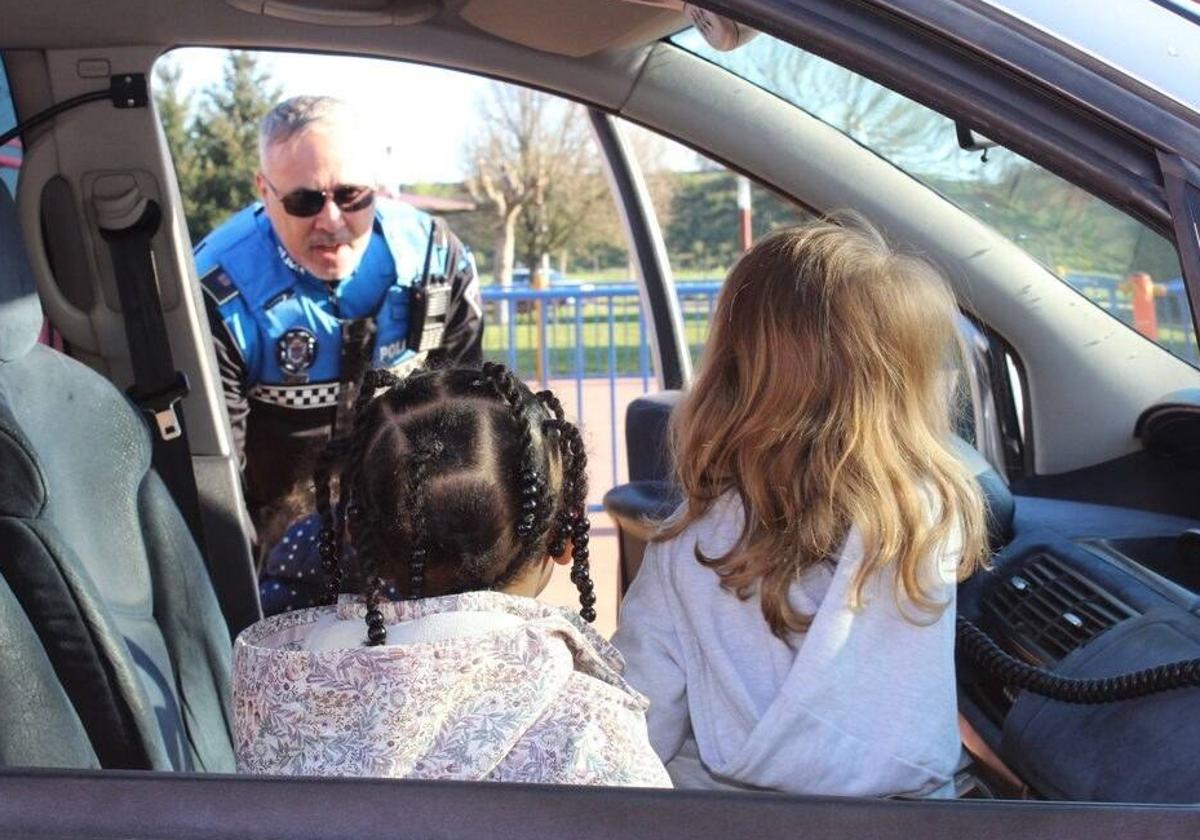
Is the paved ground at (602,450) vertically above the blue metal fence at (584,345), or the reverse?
the blue metal fence at (584,345)

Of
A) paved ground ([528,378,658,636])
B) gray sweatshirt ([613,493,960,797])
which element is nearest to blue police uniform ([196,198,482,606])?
gray sweatshirt ([613,493,960,797])

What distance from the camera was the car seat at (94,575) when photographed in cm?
163

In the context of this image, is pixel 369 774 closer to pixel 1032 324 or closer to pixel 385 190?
pixel 1032 324

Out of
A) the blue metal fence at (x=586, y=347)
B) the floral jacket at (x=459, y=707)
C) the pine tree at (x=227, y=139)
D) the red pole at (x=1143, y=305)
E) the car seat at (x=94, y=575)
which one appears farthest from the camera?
the pine tree at (x=227, y=139)

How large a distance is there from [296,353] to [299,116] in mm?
479

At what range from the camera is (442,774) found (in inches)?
49.4

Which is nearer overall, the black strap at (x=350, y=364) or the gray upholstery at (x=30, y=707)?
the gray upholstery at (x=30, y=707)

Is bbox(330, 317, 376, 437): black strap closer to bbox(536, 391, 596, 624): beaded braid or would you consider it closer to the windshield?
the windshield

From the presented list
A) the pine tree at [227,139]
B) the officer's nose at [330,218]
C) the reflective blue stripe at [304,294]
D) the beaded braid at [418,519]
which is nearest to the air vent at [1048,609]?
the beaded braid at [418,519]

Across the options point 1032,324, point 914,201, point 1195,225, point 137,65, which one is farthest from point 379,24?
point 1195,225

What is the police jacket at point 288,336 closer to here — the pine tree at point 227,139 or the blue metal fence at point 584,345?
the blue metal fence at point 584,345

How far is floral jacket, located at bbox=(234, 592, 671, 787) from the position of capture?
1271 millimetres

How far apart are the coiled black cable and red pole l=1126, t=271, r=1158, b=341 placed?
0.55 meters

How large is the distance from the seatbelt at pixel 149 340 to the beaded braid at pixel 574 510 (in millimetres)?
1184
